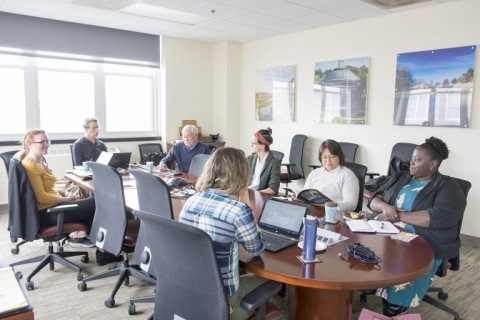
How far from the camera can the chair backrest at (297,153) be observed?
5500 mm

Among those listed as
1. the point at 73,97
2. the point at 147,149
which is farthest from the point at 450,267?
the point at 73,97

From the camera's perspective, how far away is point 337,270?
1605 millimetres

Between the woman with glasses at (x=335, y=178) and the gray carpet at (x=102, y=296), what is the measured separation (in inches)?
30.1

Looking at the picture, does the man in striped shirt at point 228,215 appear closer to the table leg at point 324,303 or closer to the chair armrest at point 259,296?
the chair armrest at point 259,296

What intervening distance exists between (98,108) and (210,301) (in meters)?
5.10

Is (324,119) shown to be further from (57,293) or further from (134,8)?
(57,293)

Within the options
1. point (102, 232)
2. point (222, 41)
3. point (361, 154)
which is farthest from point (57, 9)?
point (361, 154)

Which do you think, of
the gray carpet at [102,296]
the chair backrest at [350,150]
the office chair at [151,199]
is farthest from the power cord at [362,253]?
the chair backrest at [350,150]

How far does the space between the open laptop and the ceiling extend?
1.76 m

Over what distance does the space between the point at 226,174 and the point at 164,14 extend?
388 centimetres

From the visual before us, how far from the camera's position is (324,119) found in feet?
17.7

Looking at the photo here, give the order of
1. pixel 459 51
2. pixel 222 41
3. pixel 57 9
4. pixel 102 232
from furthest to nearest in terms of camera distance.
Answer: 1. pixel 222 41
2. pixel 57 9
3. pixel 459 51
4. pixel 102 232

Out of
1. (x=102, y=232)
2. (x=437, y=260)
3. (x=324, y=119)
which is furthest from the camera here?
(x=324, y=119)

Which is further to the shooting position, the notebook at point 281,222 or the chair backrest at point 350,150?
the chair backrest at point 350,150
